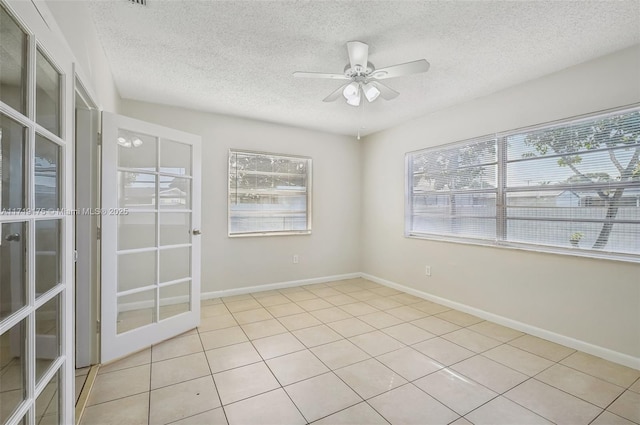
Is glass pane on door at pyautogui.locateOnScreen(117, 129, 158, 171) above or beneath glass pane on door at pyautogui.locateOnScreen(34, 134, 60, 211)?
above

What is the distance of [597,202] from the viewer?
2.44m

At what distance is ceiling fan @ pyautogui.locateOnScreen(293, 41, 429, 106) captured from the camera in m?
2.09

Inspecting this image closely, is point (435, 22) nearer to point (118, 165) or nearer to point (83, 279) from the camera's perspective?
point (118, 165)

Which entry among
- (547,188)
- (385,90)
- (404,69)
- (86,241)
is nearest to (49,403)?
(86,241)

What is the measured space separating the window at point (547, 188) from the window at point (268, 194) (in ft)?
6.13

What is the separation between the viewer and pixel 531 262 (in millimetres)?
2793

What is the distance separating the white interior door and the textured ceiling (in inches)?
25.1

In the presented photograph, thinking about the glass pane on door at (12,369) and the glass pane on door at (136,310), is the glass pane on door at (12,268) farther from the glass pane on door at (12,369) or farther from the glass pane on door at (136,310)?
the glass pane on door at (136,310)

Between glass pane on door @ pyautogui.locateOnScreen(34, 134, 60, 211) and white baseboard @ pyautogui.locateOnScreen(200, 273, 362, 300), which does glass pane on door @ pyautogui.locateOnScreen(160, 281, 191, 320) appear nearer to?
white baseboard @ pyautogui.locateOnScreen(200, 273, 362, 300)

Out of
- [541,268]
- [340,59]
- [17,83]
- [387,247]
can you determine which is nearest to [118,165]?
[17,83]

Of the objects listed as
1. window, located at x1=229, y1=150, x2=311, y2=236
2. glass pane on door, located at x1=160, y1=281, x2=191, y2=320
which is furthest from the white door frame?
window, located at x1=229, y1=150, x2=311, y2=236

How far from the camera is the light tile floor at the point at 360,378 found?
1.72 metres

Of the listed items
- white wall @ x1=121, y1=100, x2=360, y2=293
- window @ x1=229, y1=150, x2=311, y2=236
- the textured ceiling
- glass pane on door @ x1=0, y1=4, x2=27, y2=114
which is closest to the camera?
glass pane on door @ x1=0, y1=4, x2=27, y2=114

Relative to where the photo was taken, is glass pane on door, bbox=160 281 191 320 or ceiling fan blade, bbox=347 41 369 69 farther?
glass pane on door, bbox=160 281 191 320
